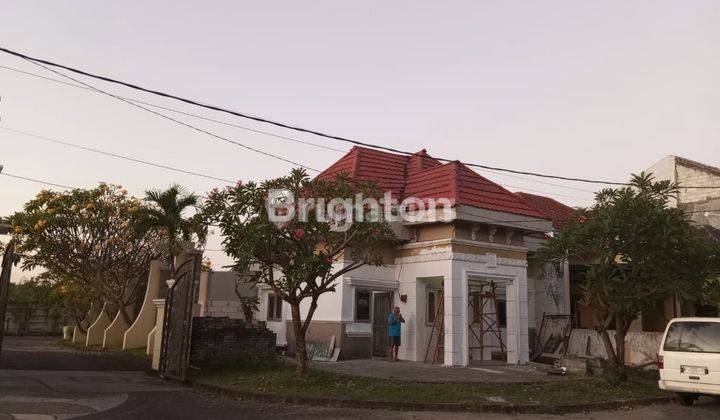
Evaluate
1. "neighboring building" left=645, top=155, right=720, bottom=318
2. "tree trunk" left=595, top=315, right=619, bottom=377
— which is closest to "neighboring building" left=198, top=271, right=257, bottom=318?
"tree trunk" left=595, top=315, right=619, bottom=377

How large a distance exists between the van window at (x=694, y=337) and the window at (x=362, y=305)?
9.71 metres

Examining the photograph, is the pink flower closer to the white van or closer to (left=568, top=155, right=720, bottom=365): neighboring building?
(left=568, top=155, right=720, bottom=365): neighboring building

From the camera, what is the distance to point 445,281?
58.5 feet

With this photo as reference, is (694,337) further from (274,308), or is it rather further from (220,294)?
(220,294)

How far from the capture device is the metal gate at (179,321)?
13133 mm

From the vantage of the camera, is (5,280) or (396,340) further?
(396,340)

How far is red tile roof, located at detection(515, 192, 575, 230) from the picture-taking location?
25873mm

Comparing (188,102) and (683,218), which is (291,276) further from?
(683,218)

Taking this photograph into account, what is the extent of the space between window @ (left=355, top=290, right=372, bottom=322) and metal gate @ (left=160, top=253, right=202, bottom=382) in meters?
6.57

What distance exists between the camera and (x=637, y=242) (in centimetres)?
1353

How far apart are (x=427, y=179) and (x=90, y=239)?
1644 centimetres

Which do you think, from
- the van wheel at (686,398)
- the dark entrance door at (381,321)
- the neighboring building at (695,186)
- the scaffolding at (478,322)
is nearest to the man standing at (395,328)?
the scaffolding at (478,322)

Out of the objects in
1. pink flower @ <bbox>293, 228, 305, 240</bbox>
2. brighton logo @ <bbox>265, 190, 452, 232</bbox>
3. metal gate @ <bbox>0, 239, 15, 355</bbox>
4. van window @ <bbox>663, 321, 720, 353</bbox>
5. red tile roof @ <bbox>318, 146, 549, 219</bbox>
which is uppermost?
red tile roof @ <bbox>318, 146, 549, 219</bbox>

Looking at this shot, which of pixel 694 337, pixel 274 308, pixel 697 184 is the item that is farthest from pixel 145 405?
pixel 697 184
